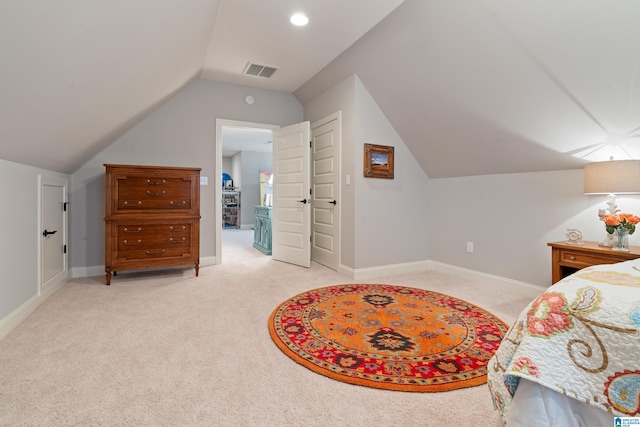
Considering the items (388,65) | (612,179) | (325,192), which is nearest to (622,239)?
(612,179)

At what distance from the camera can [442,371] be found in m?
1.72

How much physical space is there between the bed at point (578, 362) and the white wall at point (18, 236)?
287 centimetres

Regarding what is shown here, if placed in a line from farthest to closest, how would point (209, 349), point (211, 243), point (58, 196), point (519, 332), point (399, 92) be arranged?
point (211, 243)
point (399, 92)
point (58, 196)
point (209, 349)
point (519, 332)

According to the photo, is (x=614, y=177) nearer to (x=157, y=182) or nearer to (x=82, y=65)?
(x=82, y=65)

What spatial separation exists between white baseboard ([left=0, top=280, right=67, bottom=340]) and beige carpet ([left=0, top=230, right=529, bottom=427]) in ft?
0.17

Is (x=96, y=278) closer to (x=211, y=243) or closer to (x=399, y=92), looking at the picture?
(x=211, y=243)

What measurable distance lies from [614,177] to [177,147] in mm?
4453

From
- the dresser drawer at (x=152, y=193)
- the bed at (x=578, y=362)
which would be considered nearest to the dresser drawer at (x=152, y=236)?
the dresser drawer at (x=152, y=193)

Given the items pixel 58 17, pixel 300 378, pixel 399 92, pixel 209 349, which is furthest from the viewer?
pixel 399 92

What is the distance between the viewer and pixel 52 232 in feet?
9.43

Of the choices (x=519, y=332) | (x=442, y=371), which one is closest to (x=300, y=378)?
(x=442, y=371)

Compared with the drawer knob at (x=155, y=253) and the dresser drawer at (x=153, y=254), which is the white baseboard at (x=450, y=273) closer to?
the dresser drawer at (x=153, y=254)

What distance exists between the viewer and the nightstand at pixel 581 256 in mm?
2219

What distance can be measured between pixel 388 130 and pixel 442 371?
291cm
